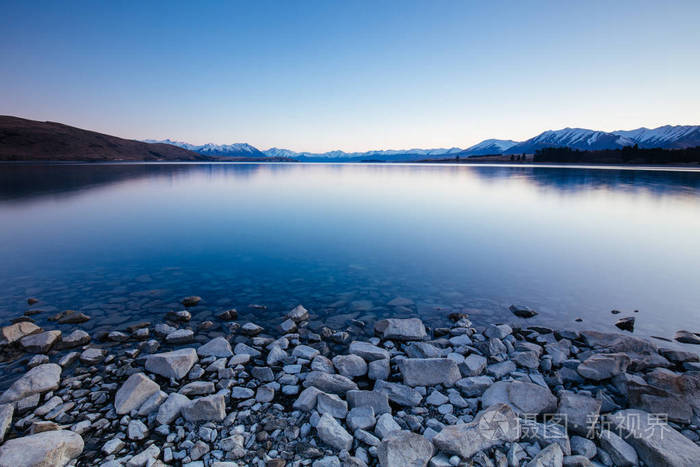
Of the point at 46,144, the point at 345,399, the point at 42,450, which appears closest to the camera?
the point at 42,450

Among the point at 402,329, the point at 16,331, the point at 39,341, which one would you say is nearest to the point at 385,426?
the point at 402,329

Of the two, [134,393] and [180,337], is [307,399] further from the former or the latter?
[180,337]

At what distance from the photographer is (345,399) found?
557cm

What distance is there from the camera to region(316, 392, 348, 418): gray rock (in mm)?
5020

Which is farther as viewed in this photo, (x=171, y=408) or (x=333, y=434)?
(x=171, y=408)

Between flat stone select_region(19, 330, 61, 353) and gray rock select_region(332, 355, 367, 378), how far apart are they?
6.03 m

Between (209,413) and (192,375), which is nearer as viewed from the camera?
(209,413)

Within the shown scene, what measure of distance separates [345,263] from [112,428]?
9.18m

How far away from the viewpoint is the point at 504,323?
8.65 meters

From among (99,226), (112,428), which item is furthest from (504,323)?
(99,226)

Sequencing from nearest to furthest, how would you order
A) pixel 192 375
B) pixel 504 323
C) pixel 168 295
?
pixel 192 375
pixel 504 323
pixel 168 295

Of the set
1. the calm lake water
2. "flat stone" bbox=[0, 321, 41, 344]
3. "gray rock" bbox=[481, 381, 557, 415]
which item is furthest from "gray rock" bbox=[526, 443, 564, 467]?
"flat stone" bbox=[0, 321, 41, 344]

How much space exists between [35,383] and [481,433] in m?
7.11

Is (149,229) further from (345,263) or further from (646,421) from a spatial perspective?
(646,421)
